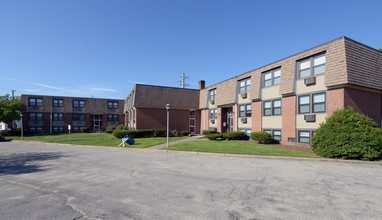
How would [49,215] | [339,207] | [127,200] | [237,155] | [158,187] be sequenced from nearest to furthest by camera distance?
[49,215], [339,207], [127,200], [158,187], [237,155]

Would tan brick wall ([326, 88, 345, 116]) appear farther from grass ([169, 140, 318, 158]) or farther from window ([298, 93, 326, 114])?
grass ([169, 140, 318, 158])

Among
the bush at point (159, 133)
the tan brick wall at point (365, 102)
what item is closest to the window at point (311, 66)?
the tan brick wall at point (365, 102)

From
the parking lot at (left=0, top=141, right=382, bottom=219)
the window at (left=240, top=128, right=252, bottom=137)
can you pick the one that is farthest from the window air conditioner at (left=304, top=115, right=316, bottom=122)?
the window at (left=240, top=128, right=252, bottom=137)

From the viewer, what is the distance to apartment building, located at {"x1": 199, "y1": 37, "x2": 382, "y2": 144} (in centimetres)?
1620

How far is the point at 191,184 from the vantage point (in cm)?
802

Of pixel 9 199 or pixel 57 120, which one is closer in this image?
pixel 9 199

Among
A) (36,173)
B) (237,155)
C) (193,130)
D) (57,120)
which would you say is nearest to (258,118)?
(237,155)

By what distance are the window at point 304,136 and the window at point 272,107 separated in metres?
2.83

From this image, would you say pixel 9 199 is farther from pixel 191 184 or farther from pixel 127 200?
pixel 191 184

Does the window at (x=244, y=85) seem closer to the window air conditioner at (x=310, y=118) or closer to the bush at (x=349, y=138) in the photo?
the window air conditioner at (x=310, y=118)

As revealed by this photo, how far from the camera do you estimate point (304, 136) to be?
18.8 meters

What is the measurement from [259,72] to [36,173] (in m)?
18.7

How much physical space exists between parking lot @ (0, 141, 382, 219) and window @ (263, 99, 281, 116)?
34.8ft

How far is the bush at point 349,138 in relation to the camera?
43.2ft
